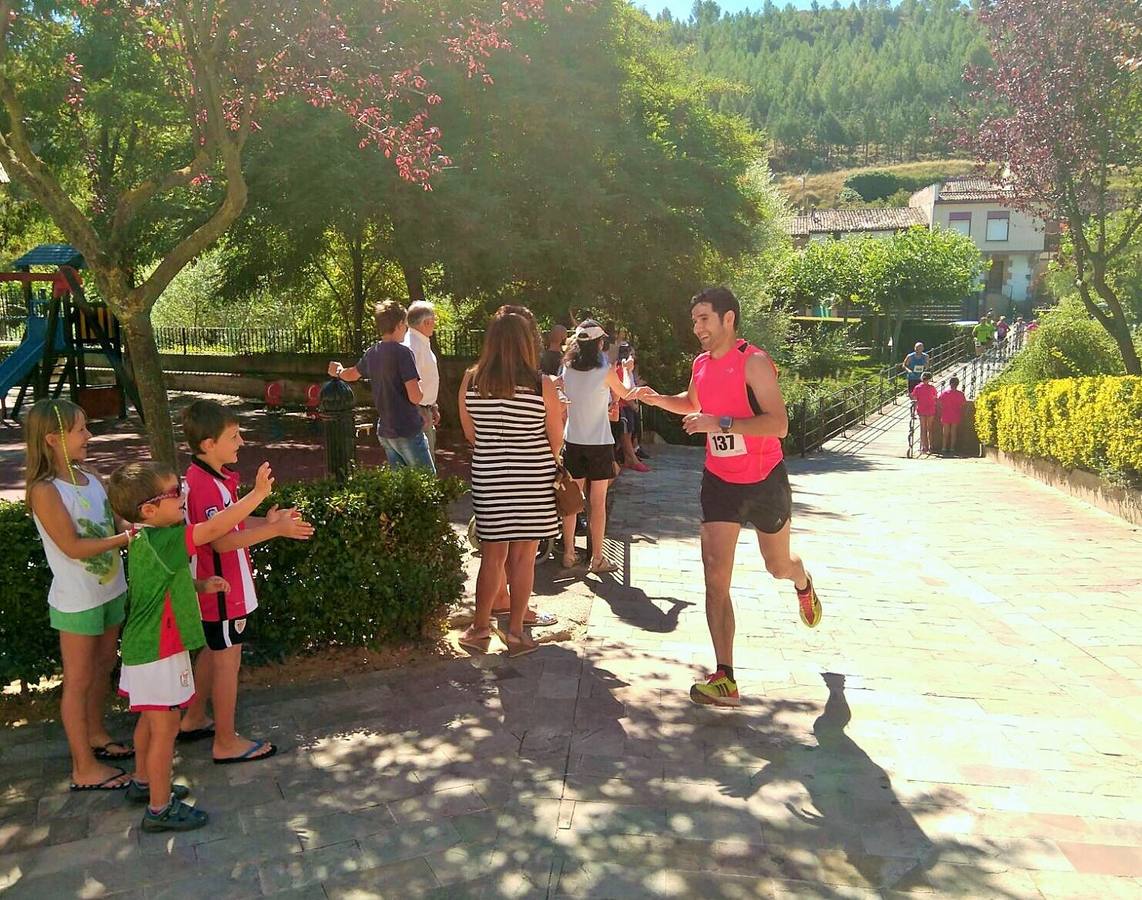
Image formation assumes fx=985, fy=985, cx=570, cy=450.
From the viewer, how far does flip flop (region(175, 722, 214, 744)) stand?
12.9ft

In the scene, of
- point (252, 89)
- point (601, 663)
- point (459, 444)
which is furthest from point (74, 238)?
point (459, 444)

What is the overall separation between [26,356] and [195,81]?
40.3ft

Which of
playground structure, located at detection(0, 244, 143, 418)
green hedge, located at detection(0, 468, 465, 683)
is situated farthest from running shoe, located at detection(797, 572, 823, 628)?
playground structure, located at detection(0, 244, 143, 418)

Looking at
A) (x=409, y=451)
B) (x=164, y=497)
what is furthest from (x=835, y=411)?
(x=164, y=497)

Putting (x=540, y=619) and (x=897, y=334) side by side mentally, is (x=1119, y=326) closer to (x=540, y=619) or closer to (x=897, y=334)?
(x=540, y=619)

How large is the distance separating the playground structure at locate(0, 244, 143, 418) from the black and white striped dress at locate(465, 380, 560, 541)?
12237 mm

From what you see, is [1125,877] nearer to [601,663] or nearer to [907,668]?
[907,668]

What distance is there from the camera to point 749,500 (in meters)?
4.38

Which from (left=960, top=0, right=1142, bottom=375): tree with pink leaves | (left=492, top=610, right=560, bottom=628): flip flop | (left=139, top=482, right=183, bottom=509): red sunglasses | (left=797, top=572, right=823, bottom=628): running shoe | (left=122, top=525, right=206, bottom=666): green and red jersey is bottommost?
(left=492, top=610, right=560, bottom=628): flip flop

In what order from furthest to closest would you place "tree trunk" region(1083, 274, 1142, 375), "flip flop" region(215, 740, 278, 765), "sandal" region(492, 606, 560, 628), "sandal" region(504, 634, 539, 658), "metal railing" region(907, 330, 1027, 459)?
1. "metal railing" region(907, 330, 1027, 459)
2. "tree trunk" region(1083, 274, 1142, 375)
3. "sandal" region(492, 606, 560, 628)
4. "sandal" region(504, 634, 539, 658)
5. "flip flop" region(215, 740, 278, 765)

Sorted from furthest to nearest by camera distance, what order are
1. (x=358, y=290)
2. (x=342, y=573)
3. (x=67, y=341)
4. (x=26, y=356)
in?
(x=358, y=290)
(x=26, y=356)
(x=67, y=341)
(x=342, y=573)

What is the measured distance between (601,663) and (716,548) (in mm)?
931

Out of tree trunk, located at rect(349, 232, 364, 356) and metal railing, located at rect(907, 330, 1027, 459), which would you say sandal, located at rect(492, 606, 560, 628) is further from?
metal railing, located at rect(907, 330, 1027, 459)

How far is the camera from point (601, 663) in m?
4.83
